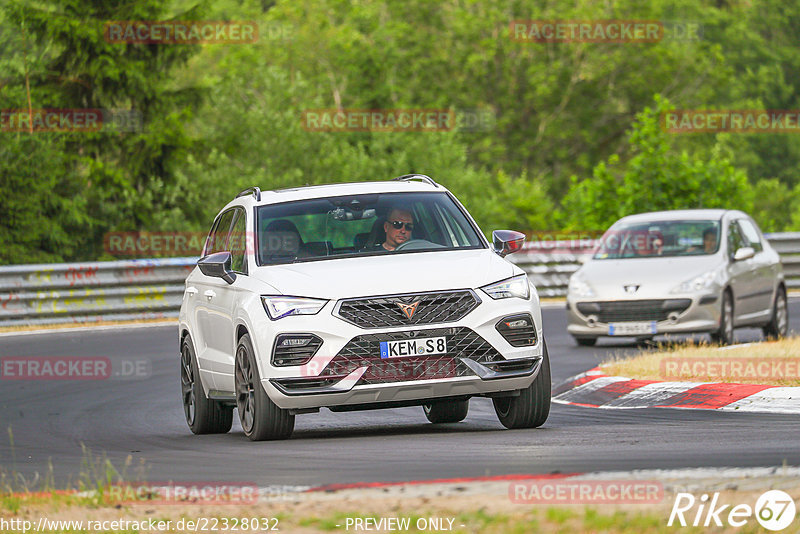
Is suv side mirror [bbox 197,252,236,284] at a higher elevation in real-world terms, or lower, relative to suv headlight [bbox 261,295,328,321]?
higher

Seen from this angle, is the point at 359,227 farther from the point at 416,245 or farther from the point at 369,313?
the point at 369,313

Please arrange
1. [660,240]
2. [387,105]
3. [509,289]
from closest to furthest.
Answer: [509,289] < [660,240] < [387,105]

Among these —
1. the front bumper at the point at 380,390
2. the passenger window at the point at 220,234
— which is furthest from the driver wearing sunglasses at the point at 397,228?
the passenger window at the point at 220,234

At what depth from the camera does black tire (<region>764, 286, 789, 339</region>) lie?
61.6 ft

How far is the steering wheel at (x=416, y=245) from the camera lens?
1039 centimetres

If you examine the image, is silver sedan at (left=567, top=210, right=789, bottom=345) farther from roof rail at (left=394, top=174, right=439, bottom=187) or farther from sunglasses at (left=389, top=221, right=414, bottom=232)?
sunglasses at (left=389, top=221, right=414, bottom=232)

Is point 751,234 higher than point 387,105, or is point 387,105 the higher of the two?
point 387,105

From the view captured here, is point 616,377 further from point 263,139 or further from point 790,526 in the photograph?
point 263,139

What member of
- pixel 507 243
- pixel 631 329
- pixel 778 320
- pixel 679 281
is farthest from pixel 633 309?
pixel 507 243

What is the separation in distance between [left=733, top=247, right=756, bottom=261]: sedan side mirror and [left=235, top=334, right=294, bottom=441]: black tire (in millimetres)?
9055

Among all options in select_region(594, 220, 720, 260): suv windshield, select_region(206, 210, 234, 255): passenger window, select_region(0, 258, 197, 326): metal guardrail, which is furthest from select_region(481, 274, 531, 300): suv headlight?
select_region(0, 258, 197, 326): metal guardrail

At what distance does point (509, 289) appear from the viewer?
31.9 feet

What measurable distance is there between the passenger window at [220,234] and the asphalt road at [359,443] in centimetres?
146

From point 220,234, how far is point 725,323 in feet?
25.0
